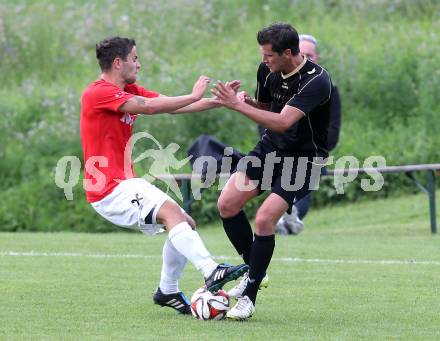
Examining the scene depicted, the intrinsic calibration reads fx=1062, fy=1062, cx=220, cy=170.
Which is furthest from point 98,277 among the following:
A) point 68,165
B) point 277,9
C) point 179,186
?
point 277,9

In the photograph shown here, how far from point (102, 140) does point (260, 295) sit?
1.85 metres

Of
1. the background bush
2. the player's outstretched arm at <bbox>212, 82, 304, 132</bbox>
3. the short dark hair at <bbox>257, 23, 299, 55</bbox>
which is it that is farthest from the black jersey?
the background bush

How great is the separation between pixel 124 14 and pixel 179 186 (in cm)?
844

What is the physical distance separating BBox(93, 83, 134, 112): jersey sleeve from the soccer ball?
51.8 inches

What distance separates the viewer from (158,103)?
683 centimetres

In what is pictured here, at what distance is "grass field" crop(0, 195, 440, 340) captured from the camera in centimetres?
630

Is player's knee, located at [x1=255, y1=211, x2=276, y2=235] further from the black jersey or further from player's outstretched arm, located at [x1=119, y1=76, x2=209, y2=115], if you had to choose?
player's outstretched arm, located at [x1=119, y1=76, x2=209, y2=115]

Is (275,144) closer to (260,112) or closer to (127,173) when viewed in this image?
(260,112)

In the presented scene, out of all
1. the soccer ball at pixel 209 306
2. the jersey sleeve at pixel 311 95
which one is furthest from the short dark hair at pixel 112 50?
the soccer ball at pixel 209 306

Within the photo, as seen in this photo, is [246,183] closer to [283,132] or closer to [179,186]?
[283,132]

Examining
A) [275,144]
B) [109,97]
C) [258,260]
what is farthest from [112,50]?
[258,260]

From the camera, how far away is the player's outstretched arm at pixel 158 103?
6.74m

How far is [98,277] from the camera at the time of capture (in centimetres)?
880

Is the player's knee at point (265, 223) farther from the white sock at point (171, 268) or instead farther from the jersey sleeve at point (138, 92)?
the jersey sleeve at point (138, 92)
